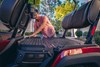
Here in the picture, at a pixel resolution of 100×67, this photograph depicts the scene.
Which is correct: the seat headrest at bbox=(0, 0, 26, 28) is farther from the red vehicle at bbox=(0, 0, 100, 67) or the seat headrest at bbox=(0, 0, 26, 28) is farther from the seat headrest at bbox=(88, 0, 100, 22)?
the seat headrest at bbox=(88, 0, 100, 22)

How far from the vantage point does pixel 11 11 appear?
335 cm

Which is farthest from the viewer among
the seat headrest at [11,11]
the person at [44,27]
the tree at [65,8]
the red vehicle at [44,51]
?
the tree at [65,8]

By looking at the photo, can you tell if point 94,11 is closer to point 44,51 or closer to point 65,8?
point 44,51

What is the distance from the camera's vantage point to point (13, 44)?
337 centimetres

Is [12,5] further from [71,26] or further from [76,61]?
[71,26]

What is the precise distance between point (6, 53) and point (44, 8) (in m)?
36.6

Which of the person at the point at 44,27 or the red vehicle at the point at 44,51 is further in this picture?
the person at the point at 44,27

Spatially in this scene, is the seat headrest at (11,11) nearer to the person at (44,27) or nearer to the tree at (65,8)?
the person at (44,27)

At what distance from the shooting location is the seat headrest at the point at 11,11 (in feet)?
11.0

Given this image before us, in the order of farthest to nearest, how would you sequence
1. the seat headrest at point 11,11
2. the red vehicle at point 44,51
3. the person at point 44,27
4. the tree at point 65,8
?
the tree at point 65,8
the person at point 44,27
the seat headrest at point 11,11
the red vehicle at point 44,51

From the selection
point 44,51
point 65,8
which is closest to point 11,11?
point 44,51

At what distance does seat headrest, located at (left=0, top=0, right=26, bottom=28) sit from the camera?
3.36 m

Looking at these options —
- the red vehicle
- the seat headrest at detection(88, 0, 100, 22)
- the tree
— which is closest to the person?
the red vehicle

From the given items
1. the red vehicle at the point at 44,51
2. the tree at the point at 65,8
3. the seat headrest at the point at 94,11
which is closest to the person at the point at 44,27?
the red vehicle at the point at 44,51
